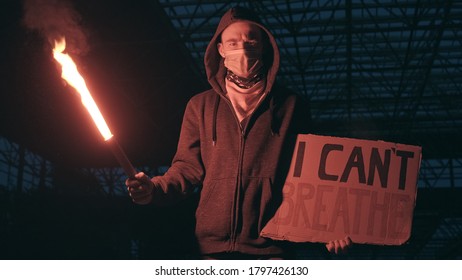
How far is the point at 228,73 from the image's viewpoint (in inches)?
105

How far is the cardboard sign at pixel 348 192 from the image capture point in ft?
8.15

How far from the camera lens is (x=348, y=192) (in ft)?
8.28

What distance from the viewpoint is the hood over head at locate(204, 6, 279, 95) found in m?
2.63

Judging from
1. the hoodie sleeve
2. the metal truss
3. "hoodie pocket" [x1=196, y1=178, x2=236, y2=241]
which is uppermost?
the metal truss

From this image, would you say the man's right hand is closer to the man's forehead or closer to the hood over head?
the hood over head

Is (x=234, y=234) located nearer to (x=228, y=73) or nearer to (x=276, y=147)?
(x=276, y=147)

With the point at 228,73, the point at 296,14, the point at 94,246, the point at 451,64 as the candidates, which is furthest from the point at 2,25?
the point at 451,64

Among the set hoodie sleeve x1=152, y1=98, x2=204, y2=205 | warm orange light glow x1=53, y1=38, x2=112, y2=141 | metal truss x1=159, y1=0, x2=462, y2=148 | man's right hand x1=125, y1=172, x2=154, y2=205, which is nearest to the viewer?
warm orange light glow x1=53, y1=38, x2=112, y2=141

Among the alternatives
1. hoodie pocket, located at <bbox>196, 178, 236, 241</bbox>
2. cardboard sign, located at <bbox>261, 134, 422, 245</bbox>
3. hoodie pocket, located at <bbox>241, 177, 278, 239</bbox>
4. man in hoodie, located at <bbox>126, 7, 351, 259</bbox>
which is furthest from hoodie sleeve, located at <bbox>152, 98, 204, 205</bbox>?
cardboard sign, located at <bbox>261, 134, 422, 245</bbox>

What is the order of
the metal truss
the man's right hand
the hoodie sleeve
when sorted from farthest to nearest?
1. the metal truss
2. the hoodie sleeve
3. the man's right hand

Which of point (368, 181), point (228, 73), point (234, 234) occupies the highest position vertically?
point (228, 73)

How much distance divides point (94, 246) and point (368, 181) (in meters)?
14.3

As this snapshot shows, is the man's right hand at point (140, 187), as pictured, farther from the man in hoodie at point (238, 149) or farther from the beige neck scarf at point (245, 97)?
the beige neck scarf at point (245, 97)

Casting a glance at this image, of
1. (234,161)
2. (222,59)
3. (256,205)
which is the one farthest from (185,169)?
(222,59)
